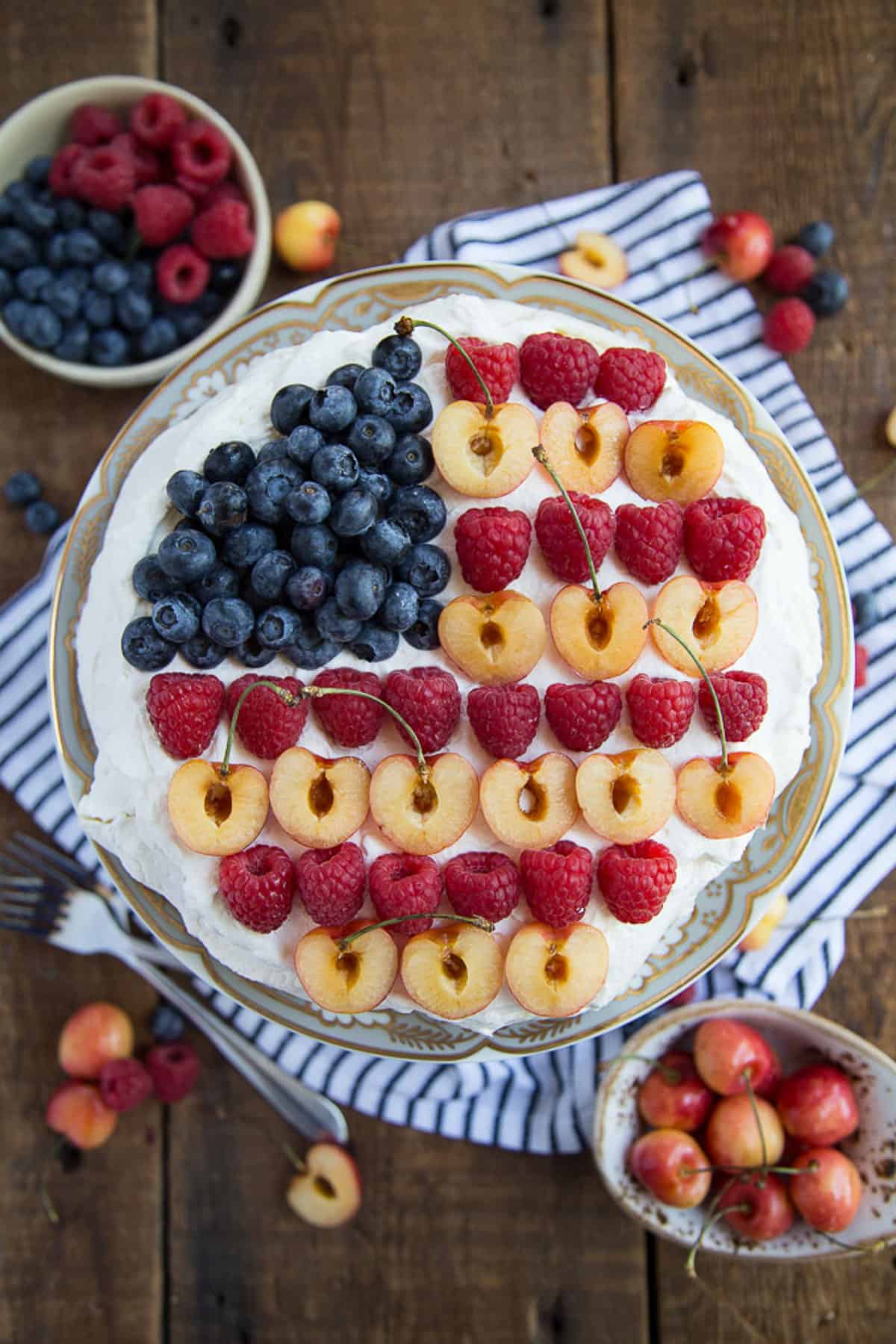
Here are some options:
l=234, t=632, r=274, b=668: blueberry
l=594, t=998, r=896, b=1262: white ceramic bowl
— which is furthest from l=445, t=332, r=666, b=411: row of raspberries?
l=594, t=998, r=896, b=1262: white ceramic bowl

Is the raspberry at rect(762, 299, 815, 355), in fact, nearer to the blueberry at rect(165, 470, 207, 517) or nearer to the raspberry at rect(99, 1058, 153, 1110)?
the blueberry at rect(165, 470, 207, 517)

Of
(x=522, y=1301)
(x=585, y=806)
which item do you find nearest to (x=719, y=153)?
(x=585, y=806)

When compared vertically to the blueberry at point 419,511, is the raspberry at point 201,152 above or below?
above

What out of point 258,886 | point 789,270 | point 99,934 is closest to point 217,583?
point 258,886

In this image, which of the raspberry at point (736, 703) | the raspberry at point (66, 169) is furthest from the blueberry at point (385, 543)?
the raspberry at point (66, 169)

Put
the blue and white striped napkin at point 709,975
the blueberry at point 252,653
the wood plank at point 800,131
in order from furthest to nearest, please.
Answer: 1. the wood plank at point 800,131
2. the blue and white striped napkin at point 709,975
3. the blueberry at point 252,653

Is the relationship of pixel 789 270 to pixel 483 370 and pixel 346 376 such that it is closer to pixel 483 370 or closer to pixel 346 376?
pixel 483 370

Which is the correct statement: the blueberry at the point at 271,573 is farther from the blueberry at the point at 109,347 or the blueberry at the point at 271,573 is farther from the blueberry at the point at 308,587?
the blueberry at the point at 109,347

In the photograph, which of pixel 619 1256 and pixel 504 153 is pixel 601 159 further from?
pixel 619 1256
